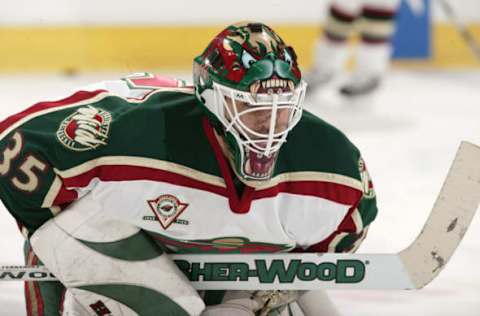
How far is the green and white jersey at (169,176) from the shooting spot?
66.6 inches

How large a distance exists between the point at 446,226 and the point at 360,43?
261 cm

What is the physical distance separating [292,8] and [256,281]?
10.3 ft

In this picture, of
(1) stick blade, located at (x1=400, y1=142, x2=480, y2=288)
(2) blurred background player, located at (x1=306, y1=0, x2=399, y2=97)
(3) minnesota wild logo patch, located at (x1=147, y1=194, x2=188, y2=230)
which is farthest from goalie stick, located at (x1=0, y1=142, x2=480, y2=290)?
(2) blurred background player, located at (x1=306, y1=0, x2=399, y2=97)

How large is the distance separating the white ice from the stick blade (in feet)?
1.17

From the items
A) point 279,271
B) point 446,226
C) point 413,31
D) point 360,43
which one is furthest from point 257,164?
point 413,31

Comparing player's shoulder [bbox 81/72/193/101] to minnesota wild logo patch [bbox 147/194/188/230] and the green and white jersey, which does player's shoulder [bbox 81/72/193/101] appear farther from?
minnesota wild logo patch [bbox 147/194/188/230]

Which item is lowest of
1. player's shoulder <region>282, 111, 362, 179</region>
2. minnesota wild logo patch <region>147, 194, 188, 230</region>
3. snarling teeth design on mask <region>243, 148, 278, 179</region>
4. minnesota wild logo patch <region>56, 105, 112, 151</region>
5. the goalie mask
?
minnesota wild logo patch <region>147, 194, 188, 230</region>

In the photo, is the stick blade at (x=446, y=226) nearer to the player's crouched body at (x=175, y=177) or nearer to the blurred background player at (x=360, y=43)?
the player's crouched body at (x=175, y=177)

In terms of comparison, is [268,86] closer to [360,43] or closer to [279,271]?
[279,271]

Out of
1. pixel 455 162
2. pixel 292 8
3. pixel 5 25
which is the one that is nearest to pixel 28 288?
pixel 455 162

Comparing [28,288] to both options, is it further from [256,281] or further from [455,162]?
[455,162]

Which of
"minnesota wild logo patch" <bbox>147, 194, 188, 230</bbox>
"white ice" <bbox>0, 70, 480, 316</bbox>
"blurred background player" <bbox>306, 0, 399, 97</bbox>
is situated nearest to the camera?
"minnesota wild logo patch" <bbox>147, 194, 188, 230</bbox>

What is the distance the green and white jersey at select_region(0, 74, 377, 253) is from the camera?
169 centimetres

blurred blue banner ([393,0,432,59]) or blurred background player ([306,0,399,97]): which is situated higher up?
blurred background player ([306,0,399,97])
